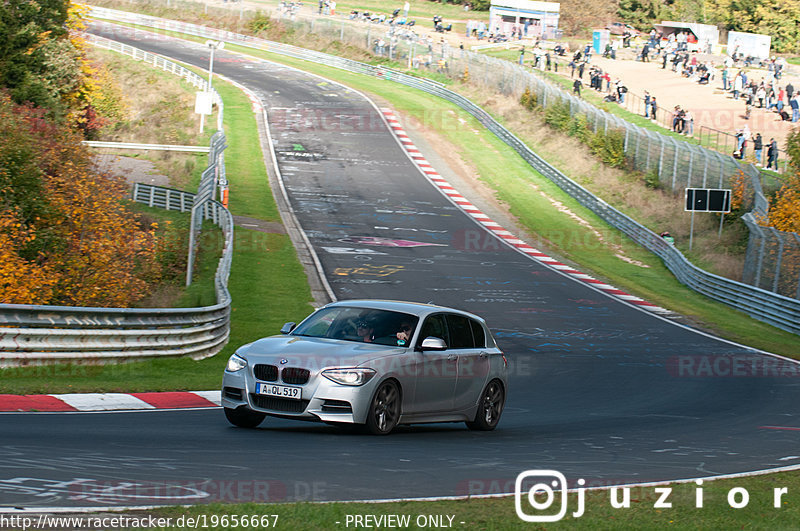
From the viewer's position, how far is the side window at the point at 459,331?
12320mm

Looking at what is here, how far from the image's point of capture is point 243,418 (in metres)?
10.9

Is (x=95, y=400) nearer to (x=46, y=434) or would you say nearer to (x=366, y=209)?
(x=46, y=434)

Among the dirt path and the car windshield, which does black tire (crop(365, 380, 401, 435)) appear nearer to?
the car windshield

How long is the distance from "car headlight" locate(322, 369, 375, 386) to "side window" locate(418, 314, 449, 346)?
1.31 m

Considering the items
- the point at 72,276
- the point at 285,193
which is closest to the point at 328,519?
the point at 72,276

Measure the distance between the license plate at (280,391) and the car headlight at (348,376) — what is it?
1.13 ft

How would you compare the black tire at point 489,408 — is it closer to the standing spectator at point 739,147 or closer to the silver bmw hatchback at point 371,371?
the silver bmw hatchback at point 371,371

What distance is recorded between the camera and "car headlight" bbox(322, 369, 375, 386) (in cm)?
1036

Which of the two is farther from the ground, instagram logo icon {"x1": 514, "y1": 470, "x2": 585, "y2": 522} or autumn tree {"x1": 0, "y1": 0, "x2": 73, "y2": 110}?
autumn tree {"x1": 0, "y1": 0, "x2": 73, "y2": 110}

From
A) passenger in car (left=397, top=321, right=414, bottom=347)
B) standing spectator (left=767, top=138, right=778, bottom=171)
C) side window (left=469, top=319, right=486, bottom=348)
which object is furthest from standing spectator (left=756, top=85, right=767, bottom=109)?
passenger in car (left=397, top=321, right=414, bottom=347)

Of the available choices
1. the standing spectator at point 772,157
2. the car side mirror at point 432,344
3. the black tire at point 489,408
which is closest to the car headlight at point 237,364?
A: the car side mirror at point 432,344

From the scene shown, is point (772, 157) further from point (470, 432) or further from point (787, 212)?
point (470, 432)

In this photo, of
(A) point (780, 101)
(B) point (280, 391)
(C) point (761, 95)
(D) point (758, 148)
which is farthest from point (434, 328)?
(C) point (761, 95)

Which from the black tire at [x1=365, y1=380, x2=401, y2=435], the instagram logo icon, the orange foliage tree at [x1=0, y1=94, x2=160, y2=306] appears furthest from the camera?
the orange foliage tree at [x1=0, y1=94, x2=160, y2=306]
